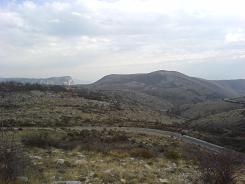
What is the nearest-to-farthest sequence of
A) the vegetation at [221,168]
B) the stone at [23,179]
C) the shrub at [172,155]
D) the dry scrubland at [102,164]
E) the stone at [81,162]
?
the stone at [23,179] < the vegetation at [221,168] < the dry scrubland at [102,164] < the stone at [81,162] < the shrub at [172,155]

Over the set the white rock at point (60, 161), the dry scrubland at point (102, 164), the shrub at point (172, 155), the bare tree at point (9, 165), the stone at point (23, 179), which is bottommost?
the shrub at point (172, 155)

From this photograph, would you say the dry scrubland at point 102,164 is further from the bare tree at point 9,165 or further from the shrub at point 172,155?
the bare tree at point 9,165

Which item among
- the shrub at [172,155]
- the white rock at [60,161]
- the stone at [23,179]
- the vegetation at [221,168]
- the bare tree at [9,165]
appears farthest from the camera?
the shrub at [172,155]

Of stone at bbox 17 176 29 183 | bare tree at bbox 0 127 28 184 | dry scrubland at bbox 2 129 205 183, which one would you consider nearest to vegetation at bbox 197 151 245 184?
dry scrubland at bbox 2 129 205 183

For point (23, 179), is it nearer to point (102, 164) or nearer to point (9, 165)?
point (9, 165)

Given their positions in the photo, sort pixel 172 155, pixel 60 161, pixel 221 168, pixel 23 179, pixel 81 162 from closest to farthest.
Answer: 1. pixel 23 179
2. pixel 221 168
3. pixel 60 161
4. pixel 81 162
5. pixel 172 155

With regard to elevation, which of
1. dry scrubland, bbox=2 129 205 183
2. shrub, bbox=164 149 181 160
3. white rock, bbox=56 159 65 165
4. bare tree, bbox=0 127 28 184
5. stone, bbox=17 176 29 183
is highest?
bare tree, bbox=0 127 28 184

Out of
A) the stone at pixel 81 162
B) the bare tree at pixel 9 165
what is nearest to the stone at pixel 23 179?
the bare tree at pixel 9 165

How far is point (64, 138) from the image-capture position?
100 ft

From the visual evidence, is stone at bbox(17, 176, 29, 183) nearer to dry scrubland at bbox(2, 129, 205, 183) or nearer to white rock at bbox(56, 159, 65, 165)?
dry scrubland at bbox(2, 129, 205, 183)

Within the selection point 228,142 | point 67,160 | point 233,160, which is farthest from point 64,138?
point 228,142

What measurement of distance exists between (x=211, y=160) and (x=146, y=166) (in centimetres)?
587

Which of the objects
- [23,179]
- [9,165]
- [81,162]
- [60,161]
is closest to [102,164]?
[81,162]

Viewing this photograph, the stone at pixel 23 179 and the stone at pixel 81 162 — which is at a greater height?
the stone at pixel 23 179
